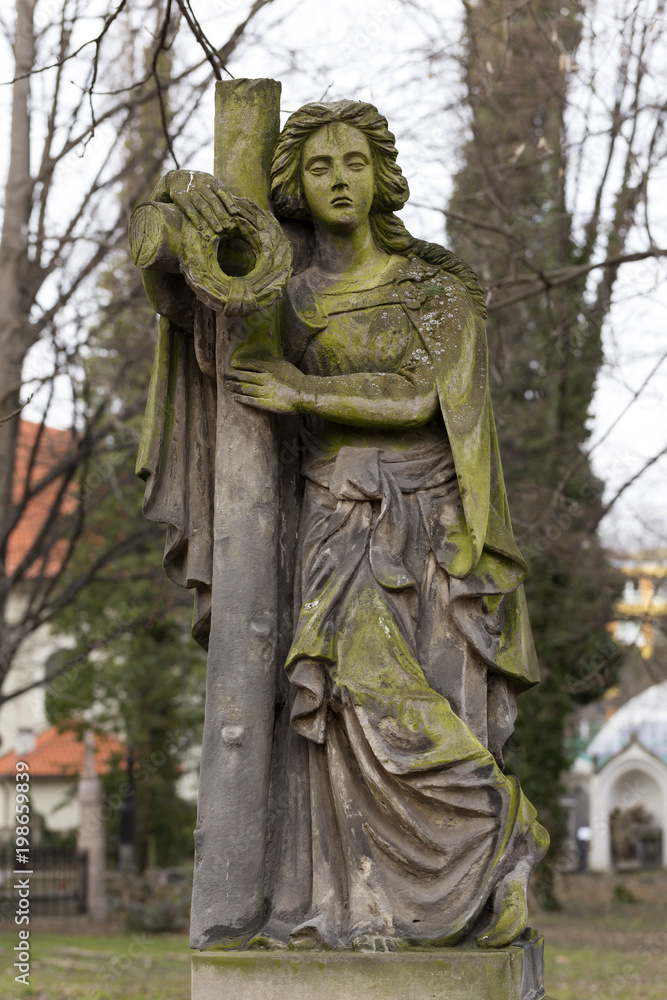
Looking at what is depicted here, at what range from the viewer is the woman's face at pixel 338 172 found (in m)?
4.38

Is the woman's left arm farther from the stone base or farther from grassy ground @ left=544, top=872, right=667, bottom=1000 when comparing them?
grassy ground @ left=544, top=872, right=667, bottom=1000

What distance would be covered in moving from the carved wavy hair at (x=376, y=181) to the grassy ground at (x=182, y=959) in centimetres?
526

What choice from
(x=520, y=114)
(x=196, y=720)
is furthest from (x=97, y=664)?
(x=520, y=114)

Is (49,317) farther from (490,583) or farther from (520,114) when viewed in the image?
(490,583)

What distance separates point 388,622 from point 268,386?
90cm

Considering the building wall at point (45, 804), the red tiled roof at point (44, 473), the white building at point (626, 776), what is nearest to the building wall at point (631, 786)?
the white building at point (626, 776)

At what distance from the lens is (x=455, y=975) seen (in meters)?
3.54

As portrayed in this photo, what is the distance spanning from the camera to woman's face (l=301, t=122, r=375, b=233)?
4383 mm

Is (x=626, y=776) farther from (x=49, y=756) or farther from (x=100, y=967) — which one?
(x=100, y=967)

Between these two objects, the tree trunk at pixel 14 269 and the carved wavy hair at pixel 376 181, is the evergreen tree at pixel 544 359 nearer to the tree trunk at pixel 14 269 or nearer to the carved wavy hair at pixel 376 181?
the tree trunk at pixel 14 269

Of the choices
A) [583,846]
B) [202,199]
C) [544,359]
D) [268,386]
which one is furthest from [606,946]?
[583,846]

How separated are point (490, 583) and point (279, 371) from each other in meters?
1.02

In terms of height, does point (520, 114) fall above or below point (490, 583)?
above

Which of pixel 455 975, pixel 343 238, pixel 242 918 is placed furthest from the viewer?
pixel 343 238
